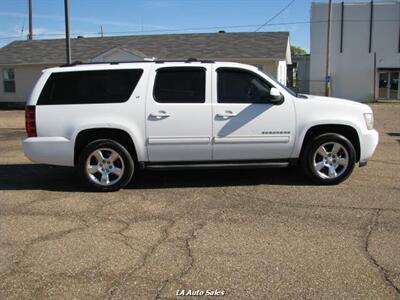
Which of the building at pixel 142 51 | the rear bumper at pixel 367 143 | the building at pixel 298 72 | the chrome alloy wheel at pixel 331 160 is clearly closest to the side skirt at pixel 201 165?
the chrome alloy wheel at pixel 331 160

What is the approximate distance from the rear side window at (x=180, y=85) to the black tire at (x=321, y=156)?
1.73 m

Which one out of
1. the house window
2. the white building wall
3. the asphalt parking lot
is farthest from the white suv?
the house window

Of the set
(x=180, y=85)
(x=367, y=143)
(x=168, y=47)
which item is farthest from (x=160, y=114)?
(x=168, y=47)

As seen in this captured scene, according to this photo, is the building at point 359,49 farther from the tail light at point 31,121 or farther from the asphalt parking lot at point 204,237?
the tail light at point 31,121

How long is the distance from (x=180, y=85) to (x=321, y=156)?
2.32 m

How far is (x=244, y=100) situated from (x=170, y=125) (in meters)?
1.13

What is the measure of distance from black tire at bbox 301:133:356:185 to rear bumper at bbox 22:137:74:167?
341 centimetres

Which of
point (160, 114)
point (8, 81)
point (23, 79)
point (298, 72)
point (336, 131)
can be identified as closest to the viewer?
point (160, 114)

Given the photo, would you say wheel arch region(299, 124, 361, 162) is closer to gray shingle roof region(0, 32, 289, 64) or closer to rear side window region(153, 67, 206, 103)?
rear side window region(153, 67, 206, 103)

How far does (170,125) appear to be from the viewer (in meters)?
7.40

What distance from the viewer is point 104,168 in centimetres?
755

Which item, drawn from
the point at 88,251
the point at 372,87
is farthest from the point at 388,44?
the point at 88,251

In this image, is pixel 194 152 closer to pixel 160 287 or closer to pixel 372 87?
pixel 160 287

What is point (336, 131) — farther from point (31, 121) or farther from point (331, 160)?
point (31, 121)
